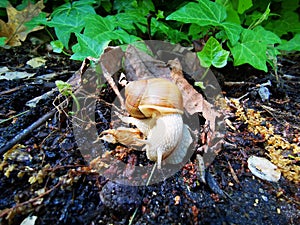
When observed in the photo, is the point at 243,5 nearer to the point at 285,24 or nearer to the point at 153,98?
the point at 285,24

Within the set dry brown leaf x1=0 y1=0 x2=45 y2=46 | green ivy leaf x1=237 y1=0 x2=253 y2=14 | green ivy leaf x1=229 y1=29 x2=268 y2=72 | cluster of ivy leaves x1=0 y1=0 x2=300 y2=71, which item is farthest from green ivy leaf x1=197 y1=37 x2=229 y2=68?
dry brown leaf x1=0 y1=0 x2=45 y2=46

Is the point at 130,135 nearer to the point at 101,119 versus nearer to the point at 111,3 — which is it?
the point at 101,119

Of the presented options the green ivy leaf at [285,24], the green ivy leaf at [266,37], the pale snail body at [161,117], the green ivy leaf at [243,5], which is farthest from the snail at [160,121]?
the green ivy leaf at [285,24]

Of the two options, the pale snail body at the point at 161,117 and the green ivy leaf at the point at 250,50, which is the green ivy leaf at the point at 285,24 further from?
the pale snail body at the point at 161,117

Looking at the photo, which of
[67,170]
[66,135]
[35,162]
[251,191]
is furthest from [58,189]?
[251,191]

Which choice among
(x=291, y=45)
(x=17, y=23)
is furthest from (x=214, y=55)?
(x=17, y=23)

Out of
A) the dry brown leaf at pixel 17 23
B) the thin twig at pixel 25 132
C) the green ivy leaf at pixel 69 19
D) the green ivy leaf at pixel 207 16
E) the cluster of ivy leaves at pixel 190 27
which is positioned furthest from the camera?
the dry brown leaf at pixel 17 23
